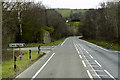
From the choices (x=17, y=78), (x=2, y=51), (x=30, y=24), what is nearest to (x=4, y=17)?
(x=2, y=51)

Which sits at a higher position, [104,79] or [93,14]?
[93,14]

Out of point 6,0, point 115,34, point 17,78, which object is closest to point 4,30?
Result: point 6,0

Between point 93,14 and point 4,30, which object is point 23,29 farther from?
point 93,14

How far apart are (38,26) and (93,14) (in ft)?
107

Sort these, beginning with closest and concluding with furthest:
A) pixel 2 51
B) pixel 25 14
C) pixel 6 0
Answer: pixel 2 51 < pixel 6 0 < pixel 25 14

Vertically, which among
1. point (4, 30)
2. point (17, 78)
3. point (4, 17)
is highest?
point (4, 17)

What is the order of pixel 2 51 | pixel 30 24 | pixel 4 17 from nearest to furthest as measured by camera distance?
pixel 2 51
pixel 4 17
pixel 30 24

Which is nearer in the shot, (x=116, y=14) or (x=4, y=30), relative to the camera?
(x=4, y=30)

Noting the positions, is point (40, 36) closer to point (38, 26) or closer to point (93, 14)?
point (38, 26)

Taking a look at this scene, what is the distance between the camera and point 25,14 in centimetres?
4122

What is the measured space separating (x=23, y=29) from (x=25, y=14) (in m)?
5.54

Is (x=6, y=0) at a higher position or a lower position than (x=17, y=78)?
higher

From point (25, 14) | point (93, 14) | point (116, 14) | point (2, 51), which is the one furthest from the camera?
point (93, 14)

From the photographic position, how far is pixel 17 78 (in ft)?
28.6
